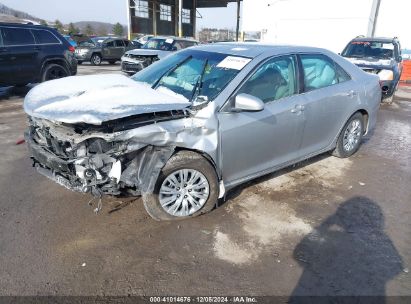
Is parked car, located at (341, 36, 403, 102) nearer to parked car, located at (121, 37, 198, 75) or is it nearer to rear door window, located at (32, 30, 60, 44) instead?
parked car, located at (121, 37, 198, 75)

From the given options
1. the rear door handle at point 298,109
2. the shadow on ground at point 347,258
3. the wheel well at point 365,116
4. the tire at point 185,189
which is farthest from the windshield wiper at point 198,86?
the wheel well at point 365,116

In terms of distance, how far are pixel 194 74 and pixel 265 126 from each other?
40.3 inches

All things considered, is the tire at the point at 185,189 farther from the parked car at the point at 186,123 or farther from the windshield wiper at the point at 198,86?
the windshield wiper at the point at 198,86

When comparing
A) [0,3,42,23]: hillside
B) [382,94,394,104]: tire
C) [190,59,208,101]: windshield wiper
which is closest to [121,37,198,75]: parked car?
[0,3,42,23]: hillside

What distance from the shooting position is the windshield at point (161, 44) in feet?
49.6

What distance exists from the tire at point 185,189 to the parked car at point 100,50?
1889 centimetres

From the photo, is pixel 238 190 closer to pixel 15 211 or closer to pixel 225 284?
pixel 225 284

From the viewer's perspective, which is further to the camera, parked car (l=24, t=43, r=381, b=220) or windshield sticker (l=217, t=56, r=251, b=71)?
windshield sticker (l=217, t=56, r=251, b=71)

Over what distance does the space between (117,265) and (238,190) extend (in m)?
1.84

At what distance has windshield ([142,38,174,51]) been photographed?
1513 centimetres

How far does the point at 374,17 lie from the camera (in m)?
21.2

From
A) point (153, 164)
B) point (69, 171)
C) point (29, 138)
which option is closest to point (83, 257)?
point (69, 171)

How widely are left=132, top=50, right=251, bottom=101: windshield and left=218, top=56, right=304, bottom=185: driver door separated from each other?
24 cm

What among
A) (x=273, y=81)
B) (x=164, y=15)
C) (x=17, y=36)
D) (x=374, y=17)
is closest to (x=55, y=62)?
(x=17, y=36)
